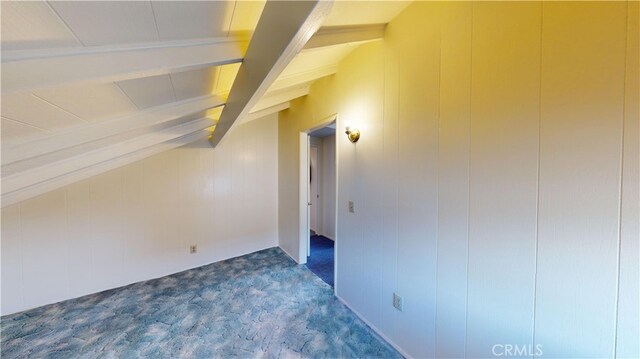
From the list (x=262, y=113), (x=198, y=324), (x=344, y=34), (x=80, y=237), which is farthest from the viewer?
(x=262, y=113)

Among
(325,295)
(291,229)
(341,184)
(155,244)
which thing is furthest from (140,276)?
(341,184)

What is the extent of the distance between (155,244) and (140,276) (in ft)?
1.37

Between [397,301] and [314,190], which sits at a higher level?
[314,190]

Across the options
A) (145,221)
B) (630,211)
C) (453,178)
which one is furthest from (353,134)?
(145,221)

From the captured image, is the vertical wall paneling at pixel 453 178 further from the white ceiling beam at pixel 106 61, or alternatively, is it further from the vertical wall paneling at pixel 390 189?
the white ceiling beam at pixel 106 61

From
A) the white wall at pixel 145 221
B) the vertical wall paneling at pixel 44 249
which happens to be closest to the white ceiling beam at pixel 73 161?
the vertical wall paneling at pixel 44 249

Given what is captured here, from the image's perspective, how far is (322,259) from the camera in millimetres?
3717

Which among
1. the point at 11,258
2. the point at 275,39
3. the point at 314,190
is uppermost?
the point at 275,39

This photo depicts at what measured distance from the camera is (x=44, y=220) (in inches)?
92.4

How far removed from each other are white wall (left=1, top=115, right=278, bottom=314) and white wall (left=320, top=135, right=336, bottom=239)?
1272mm

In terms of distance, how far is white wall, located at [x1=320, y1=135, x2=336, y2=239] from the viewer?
4.92 m

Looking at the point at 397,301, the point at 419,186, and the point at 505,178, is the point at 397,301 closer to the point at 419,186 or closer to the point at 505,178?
the point at 419,186

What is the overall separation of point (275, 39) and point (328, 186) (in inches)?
170

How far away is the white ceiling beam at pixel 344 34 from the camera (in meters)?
1.42
